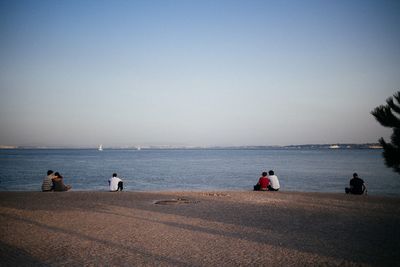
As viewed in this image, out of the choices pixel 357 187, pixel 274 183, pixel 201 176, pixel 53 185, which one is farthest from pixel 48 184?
pixel 201 176

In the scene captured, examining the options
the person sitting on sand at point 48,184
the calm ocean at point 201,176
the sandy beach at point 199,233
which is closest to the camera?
the sandy beach at point 199,233

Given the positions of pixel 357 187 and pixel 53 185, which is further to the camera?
pixel 53 185

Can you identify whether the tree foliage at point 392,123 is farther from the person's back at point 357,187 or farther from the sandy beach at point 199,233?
the person's back at point 357,187

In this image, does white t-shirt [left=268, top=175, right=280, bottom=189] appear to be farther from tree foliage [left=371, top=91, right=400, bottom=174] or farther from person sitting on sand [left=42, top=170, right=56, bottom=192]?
person sitting on sand [left=42, top=170, right=56, bottom=192]

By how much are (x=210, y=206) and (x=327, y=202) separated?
5756 mm

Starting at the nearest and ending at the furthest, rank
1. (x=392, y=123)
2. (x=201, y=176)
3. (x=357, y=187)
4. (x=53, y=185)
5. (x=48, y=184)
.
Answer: (x=392, y=123)
(x=357, y=187)
(x=48, y=184)
(x=53, y=185)
(x=201, y=176)

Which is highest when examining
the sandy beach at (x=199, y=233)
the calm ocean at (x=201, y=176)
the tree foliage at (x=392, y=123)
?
the tree foliage at (x=392, y=123)

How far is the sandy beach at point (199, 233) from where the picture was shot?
668 cm

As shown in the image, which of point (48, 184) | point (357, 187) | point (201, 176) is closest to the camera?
point (357, 187)

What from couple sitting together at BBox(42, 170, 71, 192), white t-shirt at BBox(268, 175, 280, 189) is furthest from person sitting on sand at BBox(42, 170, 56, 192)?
white t-shirt at BBox(268, 175, 280, 189)

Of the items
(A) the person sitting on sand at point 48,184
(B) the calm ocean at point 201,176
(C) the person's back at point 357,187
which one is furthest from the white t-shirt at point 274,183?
(A) the person sitting on sand at point 48,184

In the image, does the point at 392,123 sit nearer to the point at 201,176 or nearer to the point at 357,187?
the point at 357,187

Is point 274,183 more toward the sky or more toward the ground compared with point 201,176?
more toward the sky

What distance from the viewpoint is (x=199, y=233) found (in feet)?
29.1
